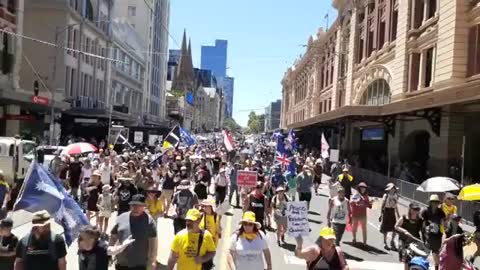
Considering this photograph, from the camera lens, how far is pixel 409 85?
31734mm

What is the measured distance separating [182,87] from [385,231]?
13951 centimetres

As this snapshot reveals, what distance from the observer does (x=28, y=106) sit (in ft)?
125

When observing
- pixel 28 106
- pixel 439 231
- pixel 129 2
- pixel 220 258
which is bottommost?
pixel 220 258

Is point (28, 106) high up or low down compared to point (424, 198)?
up

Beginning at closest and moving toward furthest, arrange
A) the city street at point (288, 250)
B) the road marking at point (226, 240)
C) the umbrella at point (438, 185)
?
the road marking at point (226, 240) < the city street at point (288, 250) < the umbrella at point (438, 185)

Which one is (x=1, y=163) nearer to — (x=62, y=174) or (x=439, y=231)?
(x=62, y=174)

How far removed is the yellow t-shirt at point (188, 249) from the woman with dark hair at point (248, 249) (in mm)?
279

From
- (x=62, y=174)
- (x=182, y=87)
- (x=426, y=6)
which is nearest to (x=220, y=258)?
(x=62, y=174)

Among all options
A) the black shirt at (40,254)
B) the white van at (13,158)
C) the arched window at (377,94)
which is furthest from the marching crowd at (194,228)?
the arched window at (377,94)

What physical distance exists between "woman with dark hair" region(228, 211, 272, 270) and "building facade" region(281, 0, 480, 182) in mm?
12327

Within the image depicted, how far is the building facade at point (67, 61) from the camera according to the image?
4544cm

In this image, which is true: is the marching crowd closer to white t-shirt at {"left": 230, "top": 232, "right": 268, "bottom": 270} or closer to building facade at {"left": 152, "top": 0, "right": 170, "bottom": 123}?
white t-shirt at {"left": 230, "top": 232, "right": 268, "bottom": 270}

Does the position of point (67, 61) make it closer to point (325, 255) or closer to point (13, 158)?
point (13, 158)

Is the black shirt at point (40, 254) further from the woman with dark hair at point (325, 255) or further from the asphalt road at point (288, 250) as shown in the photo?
the asphalt road at point (288, 250)
